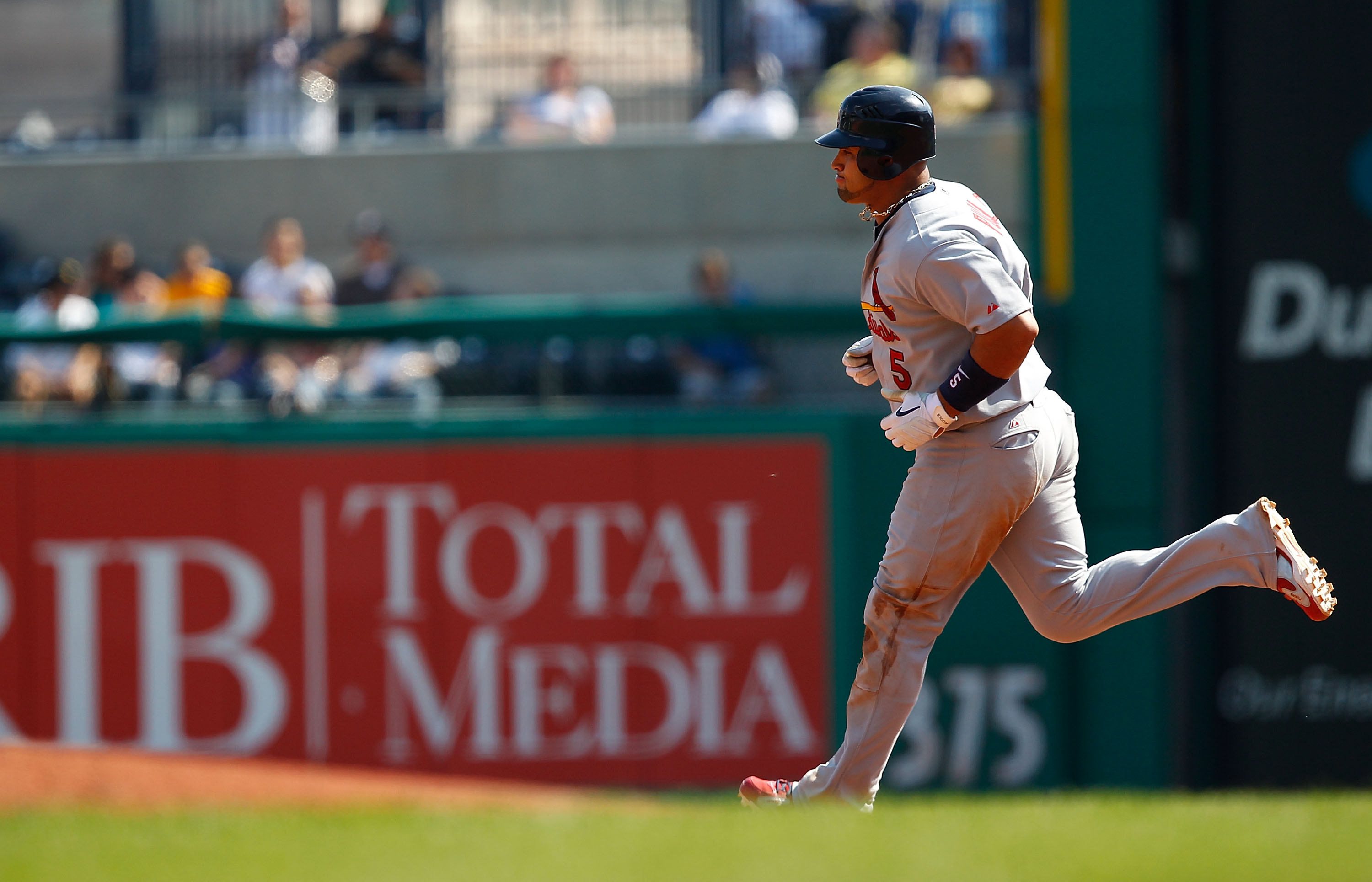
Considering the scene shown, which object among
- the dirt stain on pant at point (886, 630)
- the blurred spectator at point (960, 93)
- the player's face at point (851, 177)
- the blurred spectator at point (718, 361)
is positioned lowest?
the dirt stain on pant at point (886, 630)

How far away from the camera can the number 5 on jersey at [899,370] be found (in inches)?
191

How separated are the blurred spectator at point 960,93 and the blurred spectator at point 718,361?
1847 mm

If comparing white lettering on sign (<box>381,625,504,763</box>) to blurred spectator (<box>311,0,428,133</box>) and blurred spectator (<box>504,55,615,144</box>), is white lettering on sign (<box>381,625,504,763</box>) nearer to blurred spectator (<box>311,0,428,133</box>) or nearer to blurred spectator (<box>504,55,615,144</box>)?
blurred spectator (<box>504,55,615,144</box>)

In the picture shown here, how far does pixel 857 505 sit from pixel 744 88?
13.4ft

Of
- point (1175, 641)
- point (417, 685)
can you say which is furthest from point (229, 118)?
point (1175, 641)

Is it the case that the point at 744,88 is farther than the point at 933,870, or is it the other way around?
the point at 744,88

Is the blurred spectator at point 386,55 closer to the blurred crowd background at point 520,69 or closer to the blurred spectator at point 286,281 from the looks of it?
the blurred crowd background at point 520,69

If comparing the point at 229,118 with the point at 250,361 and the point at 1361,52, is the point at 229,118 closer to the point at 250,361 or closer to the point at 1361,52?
the point at 250,361

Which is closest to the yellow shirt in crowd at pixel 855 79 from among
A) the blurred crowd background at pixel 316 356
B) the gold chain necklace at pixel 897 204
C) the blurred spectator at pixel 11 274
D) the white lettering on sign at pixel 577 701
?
the blurred crowd background at pixel 316 356

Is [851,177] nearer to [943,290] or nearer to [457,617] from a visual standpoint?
[943,290]

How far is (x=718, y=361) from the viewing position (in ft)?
32.9

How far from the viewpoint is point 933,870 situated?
12.3 feet

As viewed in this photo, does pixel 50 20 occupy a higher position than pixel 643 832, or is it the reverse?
pixel 50 20

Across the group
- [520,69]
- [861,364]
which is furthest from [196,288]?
[861,364]
